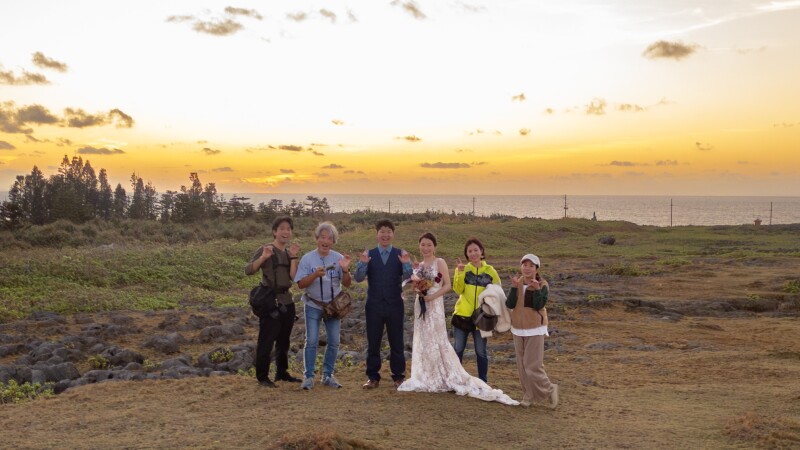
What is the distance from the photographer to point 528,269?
296 inches

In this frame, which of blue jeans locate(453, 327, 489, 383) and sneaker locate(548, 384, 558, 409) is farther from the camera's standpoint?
blue jeans locate(453, 327, 489, 383)

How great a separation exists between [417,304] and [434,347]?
0.55 m

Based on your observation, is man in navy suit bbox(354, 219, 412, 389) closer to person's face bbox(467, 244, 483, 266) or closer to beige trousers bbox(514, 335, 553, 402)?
person's face bbox(467, 244, 483, 266)

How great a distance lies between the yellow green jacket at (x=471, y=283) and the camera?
797 cm

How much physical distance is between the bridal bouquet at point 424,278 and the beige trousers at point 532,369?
1.17 metres

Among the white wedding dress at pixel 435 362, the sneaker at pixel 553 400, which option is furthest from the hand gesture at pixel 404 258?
the sneaker at pixel 553 400

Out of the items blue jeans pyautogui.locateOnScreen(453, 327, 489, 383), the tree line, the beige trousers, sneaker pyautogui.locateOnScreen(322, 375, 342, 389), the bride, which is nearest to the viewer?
the beige trousers

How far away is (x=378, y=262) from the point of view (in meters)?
7.82

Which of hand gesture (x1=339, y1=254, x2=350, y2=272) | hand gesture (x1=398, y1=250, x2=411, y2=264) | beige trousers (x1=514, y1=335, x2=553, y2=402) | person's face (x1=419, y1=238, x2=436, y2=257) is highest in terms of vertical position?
person's face (x1=419, y1=238, x2=436, y2=257)

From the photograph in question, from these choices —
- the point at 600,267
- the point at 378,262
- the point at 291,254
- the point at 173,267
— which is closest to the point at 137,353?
the point at 291,254

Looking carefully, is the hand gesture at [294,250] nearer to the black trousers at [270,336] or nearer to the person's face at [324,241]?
the person's face at [324,241]

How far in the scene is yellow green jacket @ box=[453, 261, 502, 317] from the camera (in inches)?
314

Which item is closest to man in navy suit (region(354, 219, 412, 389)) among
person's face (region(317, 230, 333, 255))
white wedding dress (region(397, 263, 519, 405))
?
white wedding dress (region(397, 263, 519, 405))

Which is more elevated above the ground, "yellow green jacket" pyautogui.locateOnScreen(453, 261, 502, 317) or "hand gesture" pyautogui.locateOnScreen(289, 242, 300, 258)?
"hand gesture" pyautogui.locateOnScreen(289, 242, 300, 258)
